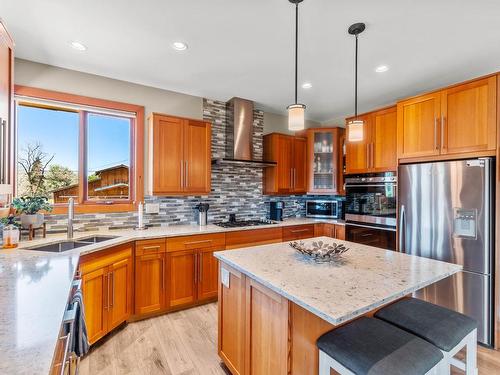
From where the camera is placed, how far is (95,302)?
2.19 meters

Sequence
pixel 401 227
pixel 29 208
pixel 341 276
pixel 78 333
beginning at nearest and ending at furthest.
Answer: pixel 78 333
pixel 341 276
pixel 29 208
pixel 401 227

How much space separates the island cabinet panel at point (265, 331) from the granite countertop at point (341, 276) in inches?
4.8

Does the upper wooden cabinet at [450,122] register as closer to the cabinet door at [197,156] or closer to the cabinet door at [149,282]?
the cabinet door at [197,156]

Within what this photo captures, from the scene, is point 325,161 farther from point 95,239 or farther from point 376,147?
point 95,239

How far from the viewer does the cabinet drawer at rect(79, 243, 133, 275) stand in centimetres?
205

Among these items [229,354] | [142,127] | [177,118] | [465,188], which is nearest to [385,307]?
[229,354]

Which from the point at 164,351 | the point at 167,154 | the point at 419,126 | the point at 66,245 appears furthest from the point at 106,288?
the point at 419,126

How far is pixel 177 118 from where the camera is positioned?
309 centimetres

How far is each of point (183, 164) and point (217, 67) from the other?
1186 millimetres

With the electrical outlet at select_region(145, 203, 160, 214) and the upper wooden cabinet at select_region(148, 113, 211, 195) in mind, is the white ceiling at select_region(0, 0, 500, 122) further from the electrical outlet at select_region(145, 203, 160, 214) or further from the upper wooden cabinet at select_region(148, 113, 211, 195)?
the electrical outlet at select_region(145, 203, 160, 214)

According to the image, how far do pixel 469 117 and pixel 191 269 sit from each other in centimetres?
322

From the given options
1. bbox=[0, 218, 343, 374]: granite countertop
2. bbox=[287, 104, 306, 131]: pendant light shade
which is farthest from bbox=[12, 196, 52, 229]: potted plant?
bbox=[287, 104, 306, 131]: pendant light shade

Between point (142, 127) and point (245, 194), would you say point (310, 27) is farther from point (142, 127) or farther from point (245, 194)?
point (245, 194)

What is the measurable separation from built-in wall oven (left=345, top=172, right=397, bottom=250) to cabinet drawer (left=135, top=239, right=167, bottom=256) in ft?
8.02
